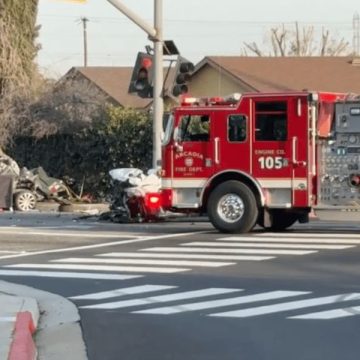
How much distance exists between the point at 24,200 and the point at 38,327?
1880cm

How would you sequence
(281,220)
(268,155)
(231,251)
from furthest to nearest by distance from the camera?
(281,220) < (268,155) < (231,251)

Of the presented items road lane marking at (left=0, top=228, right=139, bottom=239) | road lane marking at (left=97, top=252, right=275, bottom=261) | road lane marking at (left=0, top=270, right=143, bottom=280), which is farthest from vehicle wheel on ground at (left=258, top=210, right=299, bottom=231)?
road lane marking at (left=0, top=270, right=143, bottom=280)

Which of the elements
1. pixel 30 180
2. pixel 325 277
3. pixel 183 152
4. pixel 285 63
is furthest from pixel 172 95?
pixel 285 63

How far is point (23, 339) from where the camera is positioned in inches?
369

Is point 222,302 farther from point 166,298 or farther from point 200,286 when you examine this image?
point 200,286

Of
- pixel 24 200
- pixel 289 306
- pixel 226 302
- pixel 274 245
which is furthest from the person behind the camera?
pixel 24 200

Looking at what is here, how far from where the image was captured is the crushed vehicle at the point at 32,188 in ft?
95.7

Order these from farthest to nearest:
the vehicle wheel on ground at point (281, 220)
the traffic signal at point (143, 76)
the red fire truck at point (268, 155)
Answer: the traffic signal at point (143, 76), the vehicle wheel on ground at point (281, 220), the red fire truck at point (268, 155)

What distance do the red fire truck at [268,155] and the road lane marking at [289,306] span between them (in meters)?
7.59

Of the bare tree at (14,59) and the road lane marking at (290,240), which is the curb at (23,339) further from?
the bare tree at (14,59)

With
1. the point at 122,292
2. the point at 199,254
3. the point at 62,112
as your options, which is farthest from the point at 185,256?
the point at 62,112

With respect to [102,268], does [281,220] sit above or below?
above

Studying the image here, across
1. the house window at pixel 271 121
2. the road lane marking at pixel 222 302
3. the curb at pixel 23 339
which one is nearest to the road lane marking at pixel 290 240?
the house window at pixel 271 121

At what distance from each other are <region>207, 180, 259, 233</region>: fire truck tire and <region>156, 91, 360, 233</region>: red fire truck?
19mm
